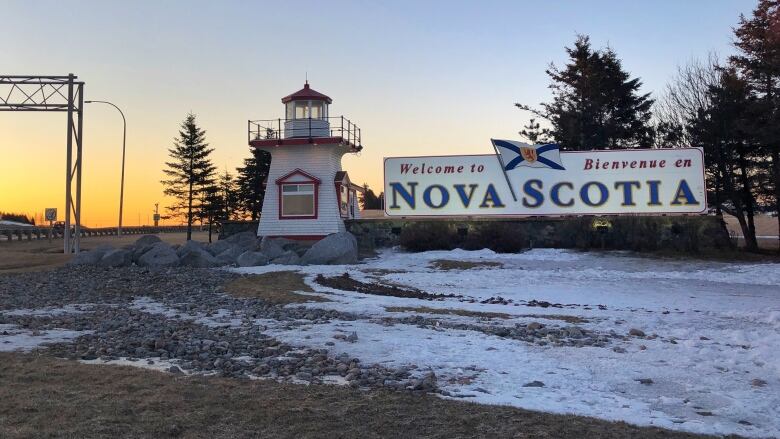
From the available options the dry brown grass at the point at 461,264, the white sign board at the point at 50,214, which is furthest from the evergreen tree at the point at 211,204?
the dry brown grass at the point at 461,264

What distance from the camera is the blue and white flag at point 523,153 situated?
3041 cm

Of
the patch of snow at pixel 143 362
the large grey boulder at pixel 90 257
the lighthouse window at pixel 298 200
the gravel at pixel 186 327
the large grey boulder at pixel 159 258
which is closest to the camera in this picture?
the gravel at pixel 186 327

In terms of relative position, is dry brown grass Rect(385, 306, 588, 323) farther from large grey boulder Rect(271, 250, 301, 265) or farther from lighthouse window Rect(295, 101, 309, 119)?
lighthouse window Rect(295, 101, 309, 119)

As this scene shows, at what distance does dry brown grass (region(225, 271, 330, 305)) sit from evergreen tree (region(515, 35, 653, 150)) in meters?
27.9

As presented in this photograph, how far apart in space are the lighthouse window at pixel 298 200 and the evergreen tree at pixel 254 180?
57.8 feet

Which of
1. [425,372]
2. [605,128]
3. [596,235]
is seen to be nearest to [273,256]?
[596,235]

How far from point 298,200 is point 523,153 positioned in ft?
41.8

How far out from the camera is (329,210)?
31359 millimetres

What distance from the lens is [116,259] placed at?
23422 millimetres

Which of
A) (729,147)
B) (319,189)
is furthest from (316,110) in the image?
(729,147)

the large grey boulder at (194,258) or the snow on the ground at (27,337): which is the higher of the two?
the large grey boulder at (194,258)

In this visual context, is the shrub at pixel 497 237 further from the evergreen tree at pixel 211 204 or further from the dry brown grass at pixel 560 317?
the evergreen tree at pixel 211 204

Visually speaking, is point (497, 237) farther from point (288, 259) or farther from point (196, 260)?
point (196, 260)

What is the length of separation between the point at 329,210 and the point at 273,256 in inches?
277
